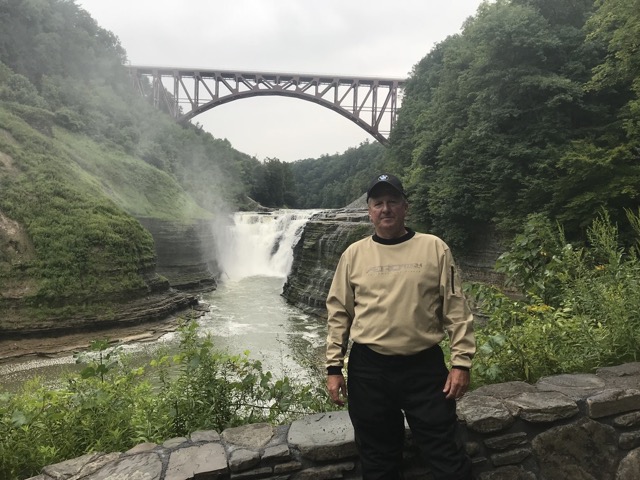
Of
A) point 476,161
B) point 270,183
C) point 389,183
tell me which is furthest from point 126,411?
point 270,183

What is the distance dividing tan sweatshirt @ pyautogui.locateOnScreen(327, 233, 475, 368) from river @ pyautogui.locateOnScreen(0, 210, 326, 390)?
1399 millimetres

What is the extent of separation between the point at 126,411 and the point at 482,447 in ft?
6.71

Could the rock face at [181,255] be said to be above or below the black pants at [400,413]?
below

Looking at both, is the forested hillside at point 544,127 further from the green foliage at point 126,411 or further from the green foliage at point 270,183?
the green foliage at point 270,183

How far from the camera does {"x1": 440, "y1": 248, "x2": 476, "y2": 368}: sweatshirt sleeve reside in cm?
170

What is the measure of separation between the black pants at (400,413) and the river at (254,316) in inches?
53.4

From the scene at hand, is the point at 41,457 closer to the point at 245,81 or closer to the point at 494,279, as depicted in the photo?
the point at 494,279

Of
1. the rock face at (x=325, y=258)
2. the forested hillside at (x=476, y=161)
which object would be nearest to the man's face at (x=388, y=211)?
the forested hillside at (x=476, y=161)

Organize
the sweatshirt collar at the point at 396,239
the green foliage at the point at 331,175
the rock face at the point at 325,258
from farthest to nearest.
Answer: the green foliage at the point at 331,175
the rock face at the point at 325,258
the sweatshirt collar at the point at 396,239

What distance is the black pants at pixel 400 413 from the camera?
169 centimetres

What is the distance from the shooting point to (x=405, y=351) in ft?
5.67

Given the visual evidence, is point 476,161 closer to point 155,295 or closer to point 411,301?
point 411,301

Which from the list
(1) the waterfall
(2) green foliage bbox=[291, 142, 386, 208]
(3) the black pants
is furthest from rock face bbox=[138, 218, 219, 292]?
(2) green foliage bbox=[291, 142, 386, 208]

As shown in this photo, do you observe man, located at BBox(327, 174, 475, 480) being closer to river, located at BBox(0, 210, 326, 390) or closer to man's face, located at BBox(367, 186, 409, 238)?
man's face, located at BBox(367, 186, 409, 238)
